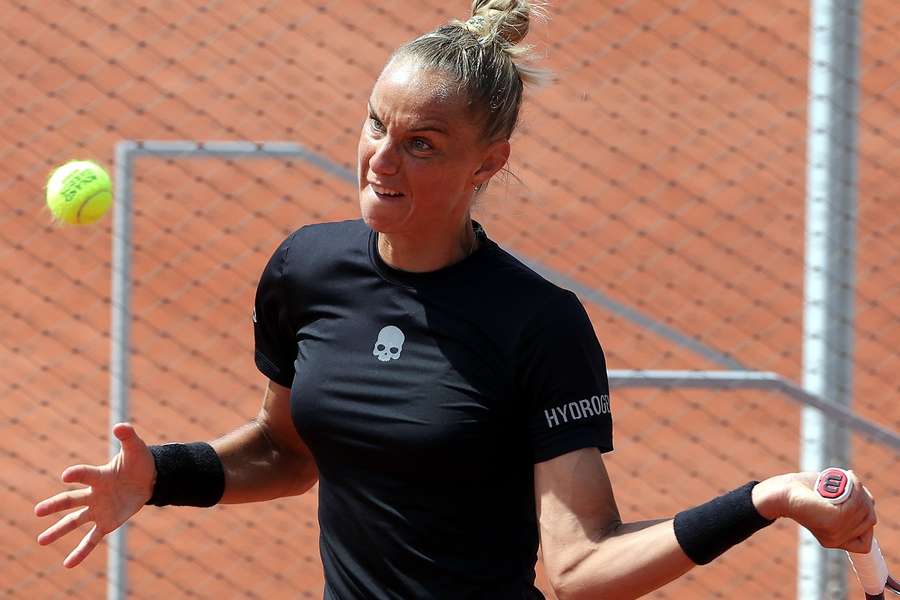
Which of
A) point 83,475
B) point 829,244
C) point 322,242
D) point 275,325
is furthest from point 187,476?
point 829,244

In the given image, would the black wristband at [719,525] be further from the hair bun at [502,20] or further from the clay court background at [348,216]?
the clay court background at [348,216]

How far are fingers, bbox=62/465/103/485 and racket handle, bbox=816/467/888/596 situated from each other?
3.71 feet

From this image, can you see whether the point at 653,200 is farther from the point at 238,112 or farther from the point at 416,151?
the point at 416,151

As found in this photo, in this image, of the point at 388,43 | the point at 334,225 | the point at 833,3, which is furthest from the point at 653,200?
the point at 334,225

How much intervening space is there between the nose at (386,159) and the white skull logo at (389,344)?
0.25 m

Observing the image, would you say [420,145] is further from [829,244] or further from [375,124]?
[829,244]

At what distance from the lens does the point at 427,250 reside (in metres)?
2.10

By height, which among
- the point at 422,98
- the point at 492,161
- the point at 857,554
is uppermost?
the point at 422,98

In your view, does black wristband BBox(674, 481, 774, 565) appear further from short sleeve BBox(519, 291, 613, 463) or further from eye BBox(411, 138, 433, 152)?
eye BBox(411, 138, 433, 152)

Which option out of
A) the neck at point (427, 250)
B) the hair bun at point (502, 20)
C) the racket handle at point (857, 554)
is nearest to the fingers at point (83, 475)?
the neck at point (427, 250)

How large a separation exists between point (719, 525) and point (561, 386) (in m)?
0.30

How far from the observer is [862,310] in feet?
24.7

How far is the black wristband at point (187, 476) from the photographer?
2273mm

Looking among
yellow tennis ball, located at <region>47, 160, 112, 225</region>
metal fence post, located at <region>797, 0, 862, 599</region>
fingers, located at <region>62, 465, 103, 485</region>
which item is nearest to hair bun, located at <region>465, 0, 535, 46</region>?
fingers, located at <region>62, 465, 103, 485</region>
